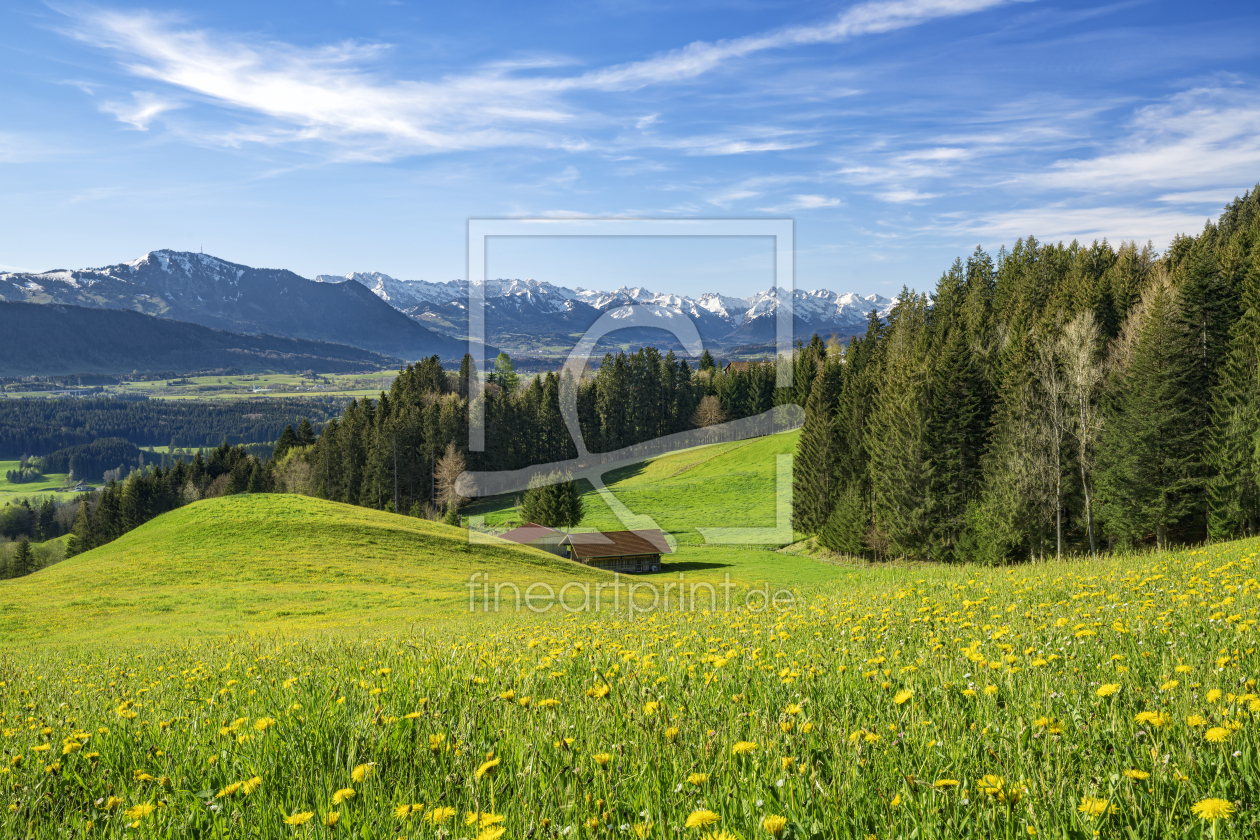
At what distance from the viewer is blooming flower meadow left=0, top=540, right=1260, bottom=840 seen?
231 cm

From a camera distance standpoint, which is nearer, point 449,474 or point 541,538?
point 541,538

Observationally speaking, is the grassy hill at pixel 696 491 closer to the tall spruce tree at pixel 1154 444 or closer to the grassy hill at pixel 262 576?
the grassy hill at pixel 262 576

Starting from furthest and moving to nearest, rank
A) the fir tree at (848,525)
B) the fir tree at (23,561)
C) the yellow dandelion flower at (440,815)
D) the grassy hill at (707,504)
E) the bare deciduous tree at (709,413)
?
1. the bare deciduous tree at (709,413)
2. the fir tree at (23,561)
3. the grassy hill at (707,504)
4. the fir tree at (848,525)
5. the yellow dandelion flower at (440,815)

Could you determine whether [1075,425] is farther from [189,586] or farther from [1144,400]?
[189,586]

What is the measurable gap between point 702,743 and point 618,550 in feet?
189

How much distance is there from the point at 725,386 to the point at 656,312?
10896 cm

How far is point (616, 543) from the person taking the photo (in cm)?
5978

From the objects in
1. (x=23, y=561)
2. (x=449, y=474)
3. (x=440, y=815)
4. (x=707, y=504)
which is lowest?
(x=23, y=561)

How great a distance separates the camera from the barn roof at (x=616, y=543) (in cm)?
5816

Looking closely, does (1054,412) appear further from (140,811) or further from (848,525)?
(140,811)

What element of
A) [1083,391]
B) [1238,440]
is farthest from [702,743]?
[1238,440]

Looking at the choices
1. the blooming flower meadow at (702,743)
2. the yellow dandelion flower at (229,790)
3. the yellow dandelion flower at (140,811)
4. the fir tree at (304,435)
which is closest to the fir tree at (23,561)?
the fir tree at (304,435)

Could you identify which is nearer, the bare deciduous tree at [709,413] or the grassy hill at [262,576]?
the grassy hill at [262,576]

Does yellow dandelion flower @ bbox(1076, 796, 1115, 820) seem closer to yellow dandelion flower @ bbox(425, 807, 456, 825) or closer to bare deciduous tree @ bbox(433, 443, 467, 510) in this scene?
yellow dandelion flower @ bbox(425, 807, 456, 825)
